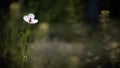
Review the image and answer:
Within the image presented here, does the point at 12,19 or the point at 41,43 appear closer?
the point at 12,19

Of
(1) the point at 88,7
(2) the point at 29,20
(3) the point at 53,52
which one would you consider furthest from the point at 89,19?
(2) the point at 29,20

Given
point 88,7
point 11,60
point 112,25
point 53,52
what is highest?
point 88,7

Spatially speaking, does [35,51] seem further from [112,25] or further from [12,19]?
[112,25]

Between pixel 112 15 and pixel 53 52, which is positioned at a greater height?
pixel 112 15

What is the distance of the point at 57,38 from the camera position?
628 cm

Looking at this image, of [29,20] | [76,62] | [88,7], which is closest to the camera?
[29,20]

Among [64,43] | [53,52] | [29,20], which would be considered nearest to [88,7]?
[64,43]

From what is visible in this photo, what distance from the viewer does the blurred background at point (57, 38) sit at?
13.2ft

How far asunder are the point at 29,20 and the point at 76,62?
1371 millimetres

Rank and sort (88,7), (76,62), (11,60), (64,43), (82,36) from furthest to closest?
(88,7)
(64,43)
(82,36)
(76,62)
(11,60)

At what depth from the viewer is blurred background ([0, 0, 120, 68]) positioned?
Answer: 4035 mm

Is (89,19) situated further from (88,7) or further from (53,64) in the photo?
(53,64)

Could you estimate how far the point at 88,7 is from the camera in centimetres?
764

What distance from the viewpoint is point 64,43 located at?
6.09 meters
